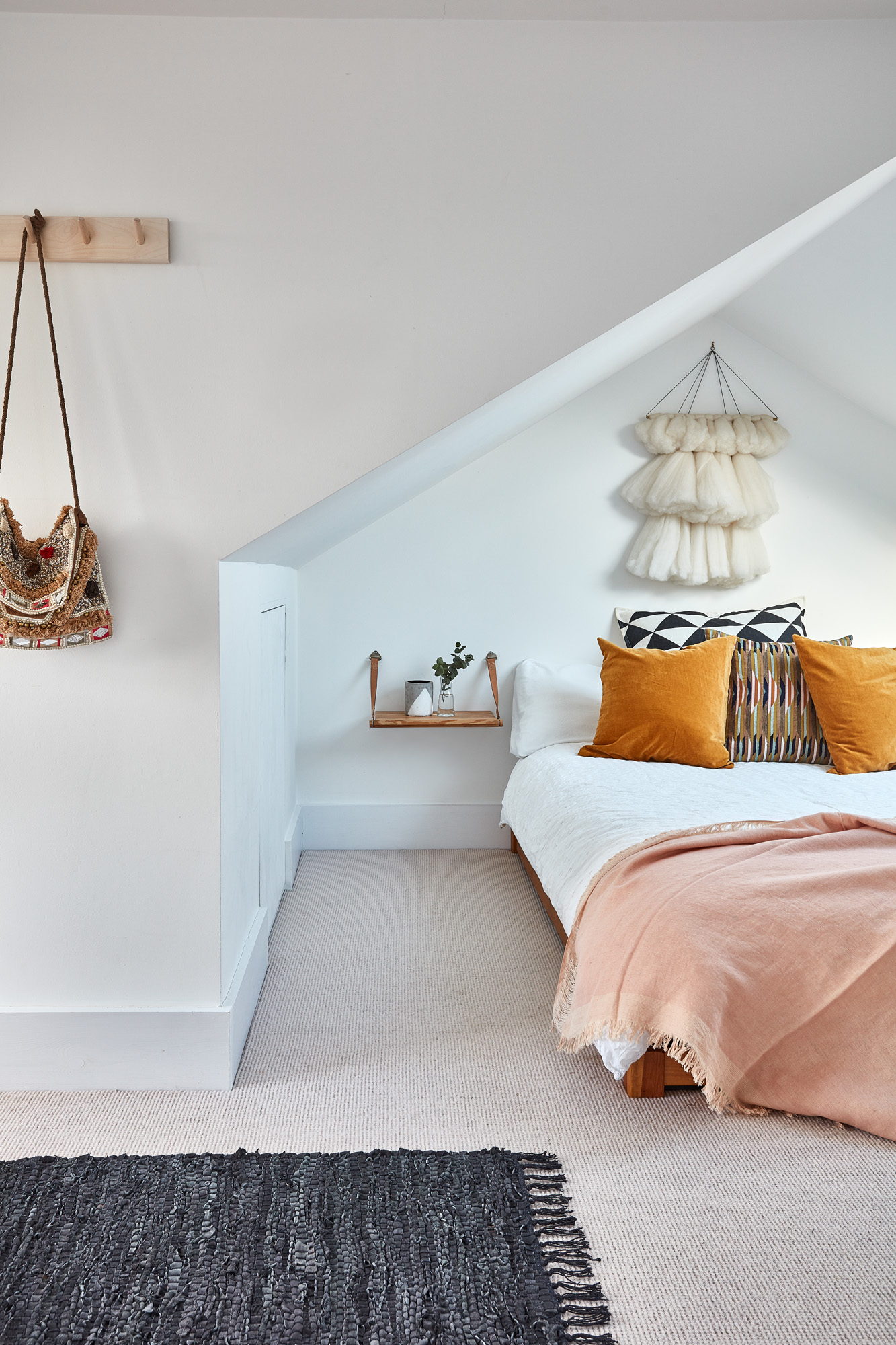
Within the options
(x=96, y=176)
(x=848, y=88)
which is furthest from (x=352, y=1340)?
(x=848, y=88)

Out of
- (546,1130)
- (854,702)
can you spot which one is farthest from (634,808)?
(854,702)

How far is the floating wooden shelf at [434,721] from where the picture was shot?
3286mm

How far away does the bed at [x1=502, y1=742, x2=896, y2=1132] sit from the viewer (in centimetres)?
200

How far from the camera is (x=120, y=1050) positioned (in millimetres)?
1873

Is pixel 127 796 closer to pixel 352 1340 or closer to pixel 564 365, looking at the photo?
pixel 352 1340

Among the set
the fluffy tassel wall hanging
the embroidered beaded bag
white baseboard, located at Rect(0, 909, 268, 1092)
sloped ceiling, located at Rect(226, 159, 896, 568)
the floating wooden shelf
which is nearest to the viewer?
the embroidered beaded bag

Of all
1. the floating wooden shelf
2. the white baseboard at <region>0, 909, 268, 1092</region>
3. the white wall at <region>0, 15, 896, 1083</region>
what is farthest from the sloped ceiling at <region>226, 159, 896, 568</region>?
the white baseboard at <region>0, 909, 268, 1092</region>

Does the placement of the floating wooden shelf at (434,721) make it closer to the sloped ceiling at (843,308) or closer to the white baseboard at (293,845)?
the white baseboard at (293,845)

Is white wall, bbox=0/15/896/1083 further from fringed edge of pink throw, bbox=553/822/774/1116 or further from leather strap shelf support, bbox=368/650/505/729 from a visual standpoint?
leather strap shelf support, bbox=368/650/505/729

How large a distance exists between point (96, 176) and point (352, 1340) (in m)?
2.07

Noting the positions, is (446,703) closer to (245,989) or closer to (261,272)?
(245,989)

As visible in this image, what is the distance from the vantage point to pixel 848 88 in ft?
5.98

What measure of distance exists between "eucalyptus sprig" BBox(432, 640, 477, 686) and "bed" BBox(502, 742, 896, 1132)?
0.46 meters

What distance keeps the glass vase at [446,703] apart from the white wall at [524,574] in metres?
0.13
